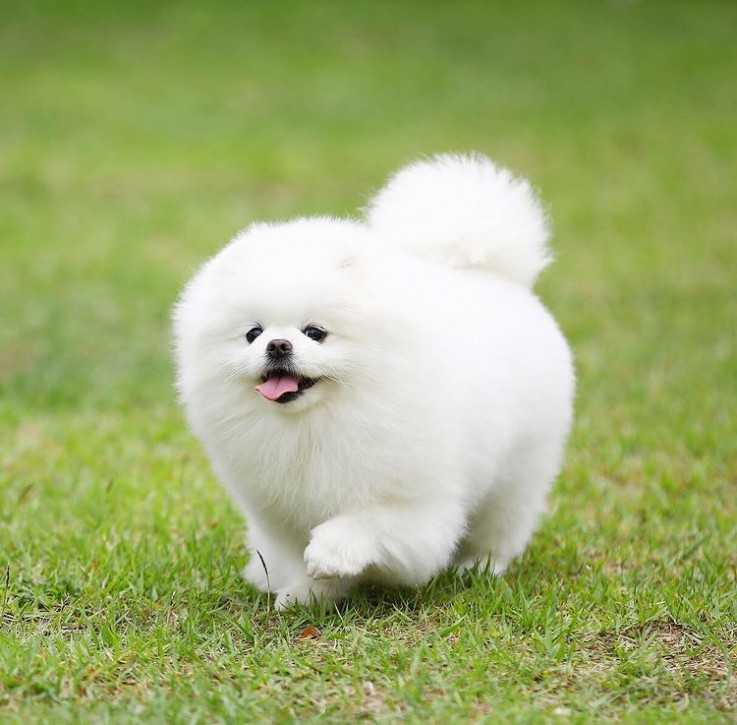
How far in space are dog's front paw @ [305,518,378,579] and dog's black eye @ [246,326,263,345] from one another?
60 centimetres

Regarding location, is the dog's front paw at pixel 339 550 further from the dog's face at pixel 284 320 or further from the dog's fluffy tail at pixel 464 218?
the dog's fluffy tail at pixel 464 218

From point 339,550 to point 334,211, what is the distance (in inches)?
323

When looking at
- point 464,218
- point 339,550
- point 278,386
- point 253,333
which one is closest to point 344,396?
point 278,386

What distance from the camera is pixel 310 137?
14766 millimetres

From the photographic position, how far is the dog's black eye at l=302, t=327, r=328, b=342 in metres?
3.44

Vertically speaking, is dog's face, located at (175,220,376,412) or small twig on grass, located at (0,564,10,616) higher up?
dog's face, located at (175,220,376,412)

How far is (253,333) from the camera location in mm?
3486

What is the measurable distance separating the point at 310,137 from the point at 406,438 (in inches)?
459

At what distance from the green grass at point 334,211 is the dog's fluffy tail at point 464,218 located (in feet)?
3.83

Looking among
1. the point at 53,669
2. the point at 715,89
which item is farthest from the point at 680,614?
the point at 715,89

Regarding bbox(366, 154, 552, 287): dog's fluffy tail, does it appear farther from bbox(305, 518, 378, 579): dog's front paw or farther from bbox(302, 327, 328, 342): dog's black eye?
bbox(305, 518, 378, 579): dog's front paw

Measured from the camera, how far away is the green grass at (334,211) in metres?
3.36

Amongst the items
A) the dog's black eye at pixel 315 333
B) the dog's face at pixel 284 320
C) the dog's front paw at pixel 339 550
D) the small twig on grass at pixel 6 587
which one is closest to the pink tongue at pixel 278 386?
the dog's face at pixel 284 320

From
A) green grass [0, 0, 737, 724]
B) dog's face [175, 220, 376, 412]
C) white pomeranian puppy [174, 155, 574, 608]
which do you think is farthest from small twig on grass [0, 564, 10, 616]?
dog's face [175, 220, 376, 412]
